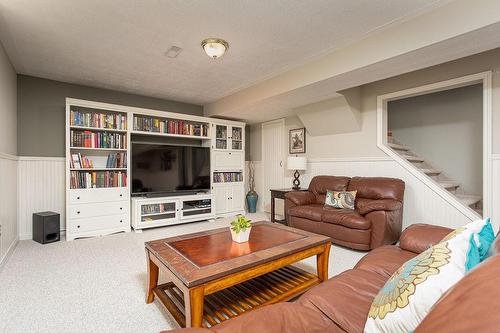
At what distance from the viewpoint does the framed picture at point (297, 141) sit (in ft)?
16.2

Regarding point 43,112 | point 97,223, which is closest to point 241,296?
point 97,223

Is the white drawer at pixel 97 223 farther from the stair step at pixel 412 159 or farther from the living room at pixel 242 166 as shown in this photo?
the stair step at pixel 412 159

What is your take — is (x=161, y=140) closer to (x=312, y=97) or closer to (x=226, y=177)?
(x=226, y=177)

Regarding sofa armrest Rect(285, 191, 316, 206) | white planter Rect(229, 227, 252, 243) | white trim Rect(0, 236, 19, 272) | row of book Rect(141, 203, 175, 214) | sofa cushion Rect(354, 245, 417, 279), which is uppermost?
sofa armrest Rect(285, 191, 316, 206)

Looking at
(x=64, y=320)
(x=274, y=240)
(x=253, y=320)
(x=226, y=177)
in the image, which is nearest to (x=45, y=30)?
(x=64, y=320)

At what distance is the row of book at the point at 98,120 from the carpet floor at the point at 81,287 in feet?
5.59

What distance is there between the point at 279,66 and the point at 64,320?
3275 millimetres

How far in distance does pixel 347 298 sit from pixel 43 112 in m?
4.66

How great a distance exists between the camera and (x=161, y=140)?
4.83 m

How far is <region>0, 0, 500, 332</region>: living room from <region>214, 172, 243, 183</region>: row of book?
0.03 m

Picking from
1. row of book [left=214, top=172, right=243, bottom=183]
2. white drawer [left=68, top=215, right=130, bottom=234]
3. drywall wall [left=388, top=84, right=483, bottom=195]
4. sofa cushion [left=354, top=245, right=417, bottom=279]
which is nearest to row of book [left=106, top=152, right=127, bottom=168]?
white drawer [left=68, top=215, right=130, bottom=234]

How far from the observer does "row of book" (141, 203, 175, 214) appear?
4133mm

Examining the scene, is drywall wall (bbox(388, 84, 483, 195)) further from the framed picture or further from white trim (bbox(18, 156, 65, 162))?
white trim (bbox(18, 156, 65, 162))

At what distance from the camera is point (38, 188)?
12.3 ft
